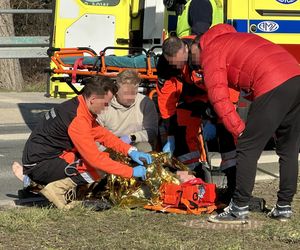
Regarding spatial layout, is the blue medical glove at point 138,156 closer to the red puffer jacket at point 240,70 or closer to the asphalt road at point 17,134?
the red puffer jacket at point 240,70

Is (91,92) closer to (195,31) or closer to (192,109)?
(192,109)

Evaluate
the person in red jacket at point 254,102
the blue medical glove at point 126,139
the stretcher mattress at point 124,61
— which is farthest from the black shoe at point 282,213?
the stretcher mattress at point 124,61

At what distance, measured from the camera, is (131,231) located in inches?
223

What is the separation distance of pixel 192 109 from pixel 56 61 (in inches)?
87.0

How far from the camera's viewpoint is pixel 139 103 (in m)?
7.71

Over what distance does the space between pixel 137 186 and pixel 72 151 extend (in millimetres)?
636

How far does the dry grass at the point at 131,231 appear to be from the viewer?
5.29 metres

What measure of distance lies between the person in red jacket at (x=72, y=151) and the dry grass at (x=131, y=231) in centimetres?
27

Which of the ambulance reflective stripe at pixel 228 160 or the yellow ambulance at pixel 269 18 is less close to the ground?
the yellow ambulance at pixel 269 18

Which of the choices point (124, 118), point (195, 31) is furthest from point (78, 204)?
point (195, 31)

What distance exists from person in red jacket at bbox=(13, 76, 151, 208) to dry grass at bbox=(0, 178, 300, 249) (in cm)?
27

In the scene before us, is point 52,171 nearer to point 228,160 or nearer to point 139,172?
point 139,172

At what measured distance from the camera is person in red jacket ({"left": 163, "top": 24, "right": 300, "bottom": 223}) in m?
5.70

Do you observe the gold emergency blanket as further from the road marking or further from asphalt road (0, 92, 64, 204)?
the road marking
